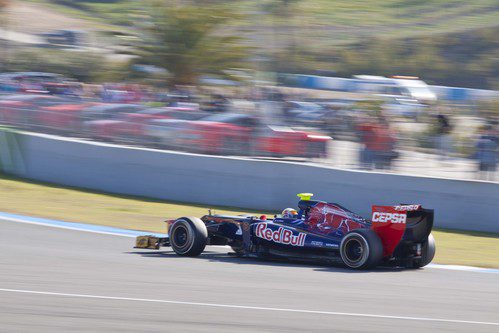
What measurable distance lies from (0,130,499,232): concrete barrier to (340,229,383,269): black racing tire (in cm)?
694

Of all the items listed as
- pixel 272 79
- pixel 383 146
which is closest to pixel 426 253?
pixel 383 146

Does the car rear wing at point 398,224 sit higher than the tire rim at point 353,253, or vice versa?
the car rear wing at point 398,224

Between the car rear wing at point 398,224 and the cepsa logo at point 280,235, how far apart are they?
98cm

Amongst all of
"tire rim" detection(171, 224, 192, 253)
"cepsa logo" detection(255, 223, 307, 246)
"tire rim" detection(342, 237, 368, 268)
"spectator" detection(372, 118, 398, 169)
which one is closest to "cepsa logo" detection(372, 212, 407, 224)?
"tire rim" detection(342, 237, 368, 268)

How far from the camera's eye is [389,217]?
400 inches

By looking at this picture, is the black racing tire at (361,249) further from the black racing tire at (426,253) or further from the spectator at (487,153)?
the spectator at (487,153)

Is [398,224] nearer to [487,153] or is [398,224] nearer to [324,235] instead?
[324,235]

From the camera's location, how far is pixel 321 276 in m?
9.56

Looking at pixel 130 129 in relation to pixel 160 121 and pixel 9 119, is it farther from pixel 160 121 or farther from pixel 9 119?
pixel 9 119

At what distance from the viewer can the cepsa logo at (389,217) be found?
1011cm

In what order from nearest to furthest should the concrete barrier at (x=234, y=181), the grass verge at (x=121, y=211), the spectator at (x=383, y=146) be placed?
the grass verge at (x=121, y=211), the spectator at (x=383, y=146), the concrete barrier at (x=234, y=181)

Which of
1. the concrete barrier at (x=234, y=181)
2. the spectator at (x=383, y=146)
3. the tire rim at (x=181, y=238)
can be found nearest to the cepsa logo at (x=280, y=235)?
the tire rim at (x=181, y=238)

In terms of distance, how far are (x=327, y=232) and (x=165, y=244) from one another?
2.43 meters

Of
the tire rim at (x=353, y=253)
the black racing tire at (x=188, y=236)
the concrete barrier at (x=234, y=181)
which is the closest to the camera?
the tire rim at (x=353, y=253)
